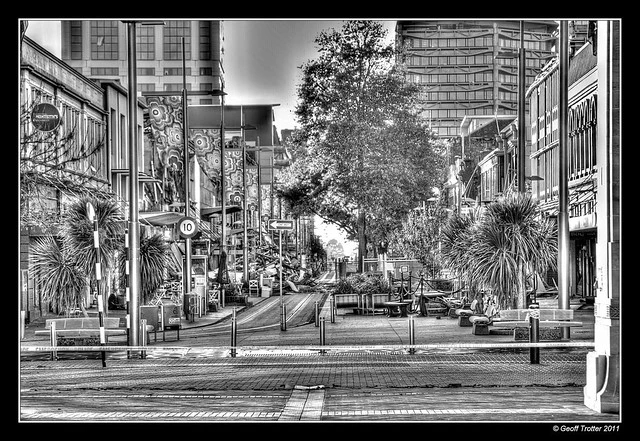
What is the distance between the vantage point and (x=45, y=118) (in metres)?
21.0

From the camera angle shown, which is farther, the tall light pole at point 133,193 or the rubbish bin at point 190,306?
the rubbish bin at point 190,306

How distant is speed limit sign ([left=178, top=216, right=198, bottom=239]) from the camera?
34531 mm

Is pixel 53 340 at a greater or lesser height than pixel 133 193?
lesser

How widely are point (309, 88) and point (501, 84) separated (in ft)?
270

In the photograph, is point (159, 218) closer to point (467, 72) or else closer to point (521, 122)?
point (521, 122)

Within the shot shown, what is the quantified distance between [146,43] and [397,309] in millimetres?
53218

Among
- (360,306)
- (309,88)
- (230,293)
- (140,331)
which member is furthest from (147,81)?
(140,331)

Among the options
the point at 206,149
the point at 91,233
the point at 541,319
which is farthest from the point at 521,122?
the point at 206,149

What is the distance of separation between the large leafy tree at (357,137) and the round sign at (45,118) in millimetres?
32366

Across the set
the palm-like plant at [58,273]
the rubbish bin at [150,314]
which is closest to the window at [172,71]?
the palm-like plant at [58,273]

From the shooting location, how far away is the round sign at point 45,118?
20609 mm

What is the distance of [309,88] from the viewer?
55656mm

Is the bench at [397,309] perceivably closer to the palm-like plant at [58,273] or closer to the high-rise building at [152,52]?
the palm-like plant at [58,273]

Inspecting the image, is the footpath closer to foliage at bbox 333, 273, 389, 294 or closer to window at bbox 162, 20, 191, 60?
foliage at bbox 333, 273, 389, 294
